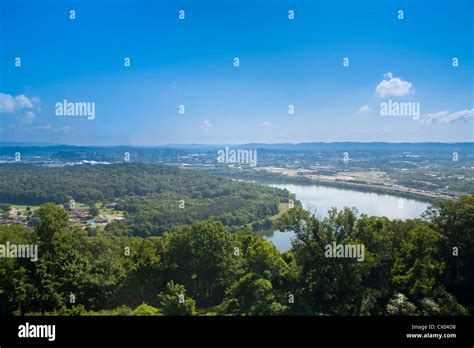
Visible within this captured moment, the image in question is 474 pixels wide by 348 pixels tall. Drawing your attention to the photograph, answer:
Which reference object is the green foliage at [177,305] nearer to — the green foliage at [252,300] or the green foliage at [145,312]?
the green foliage at [145,312]

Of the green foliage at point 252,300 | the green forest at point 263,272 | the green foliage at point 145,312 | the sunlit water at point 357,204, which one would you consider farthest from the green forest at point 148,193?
the green foliage at point 252,300

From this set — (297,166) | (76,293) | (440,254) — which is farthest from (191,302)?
(297,166)

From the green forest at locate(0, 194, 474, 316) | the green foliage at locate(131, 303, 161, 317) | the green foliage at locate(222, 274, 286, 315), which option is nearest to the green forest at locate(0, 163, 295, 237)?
the green forest at locate(0, 194, 474, 316)

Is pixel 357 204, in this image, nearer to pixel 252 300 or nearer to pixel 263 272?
pixel 263 272

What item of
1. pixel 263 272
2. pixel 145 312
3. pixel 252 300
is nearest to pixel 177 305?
pixel 145 312

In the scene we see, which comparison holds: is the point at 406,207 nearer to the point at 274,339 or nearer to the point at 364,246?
the point at 364,246

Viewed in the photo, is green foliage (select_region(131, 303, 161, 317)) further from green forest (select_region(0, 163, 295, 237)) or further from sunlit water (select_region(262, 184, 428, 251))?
green forest (select_region(0, 163, 295, 237))
